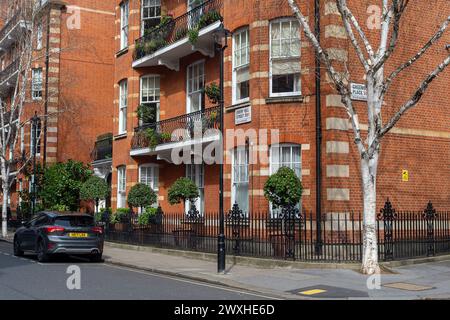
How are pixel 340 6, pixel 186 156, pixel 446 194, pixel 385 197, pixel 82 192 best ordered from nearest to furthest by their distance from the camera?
pixel 340 6, pixel 385 197, pixel 446 194, pixel 186 156, pixel 82 192

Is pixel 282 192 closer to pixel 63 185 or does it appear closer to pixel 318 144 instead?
pixel 318 144

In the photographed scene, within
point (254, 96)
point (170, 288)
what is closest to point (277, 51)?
point (254, 96)

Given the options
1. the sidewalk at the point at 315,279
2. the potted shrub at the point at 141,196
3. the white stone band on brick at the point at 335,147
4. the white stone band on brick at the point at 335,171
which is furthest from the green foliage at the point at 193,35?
the sidewalk at the point at 315,279

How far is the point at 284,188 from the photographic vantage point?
15.5 metres

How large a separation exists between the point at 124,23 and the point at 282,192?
1519 centimetres

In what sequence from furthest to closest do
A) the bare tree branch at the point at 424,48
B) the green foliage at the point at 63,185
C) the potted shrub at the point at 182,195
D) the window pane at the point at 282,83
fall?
1. the green foliage at the point at 63,185
2. the potted shrub at the point at 182,195
3. the window pane at the point at 282,83
4. the bare tree branch at the point at 424,48

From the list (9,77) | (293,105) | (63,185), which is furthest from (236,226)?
(9,77)

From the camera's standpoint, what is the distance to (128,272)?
1479cm

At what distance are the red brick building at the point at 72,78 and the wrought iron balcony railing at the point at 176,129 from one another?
9730mm

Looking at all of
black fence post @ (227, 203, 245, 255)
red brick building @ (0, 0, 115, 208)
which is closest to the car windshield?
black fence post @ (227, 203, 245, 255)

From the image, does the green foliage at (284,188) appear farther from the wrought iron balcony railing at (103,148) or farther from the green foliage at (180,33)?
the wrought iron balcony railing at (103,148)

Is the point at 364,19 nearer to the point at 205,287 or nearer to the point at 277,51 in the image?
the point at 277,51

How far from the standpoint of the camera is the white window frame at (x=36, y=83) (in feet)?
105

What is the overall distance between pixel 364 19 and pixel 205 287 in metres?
10.4
